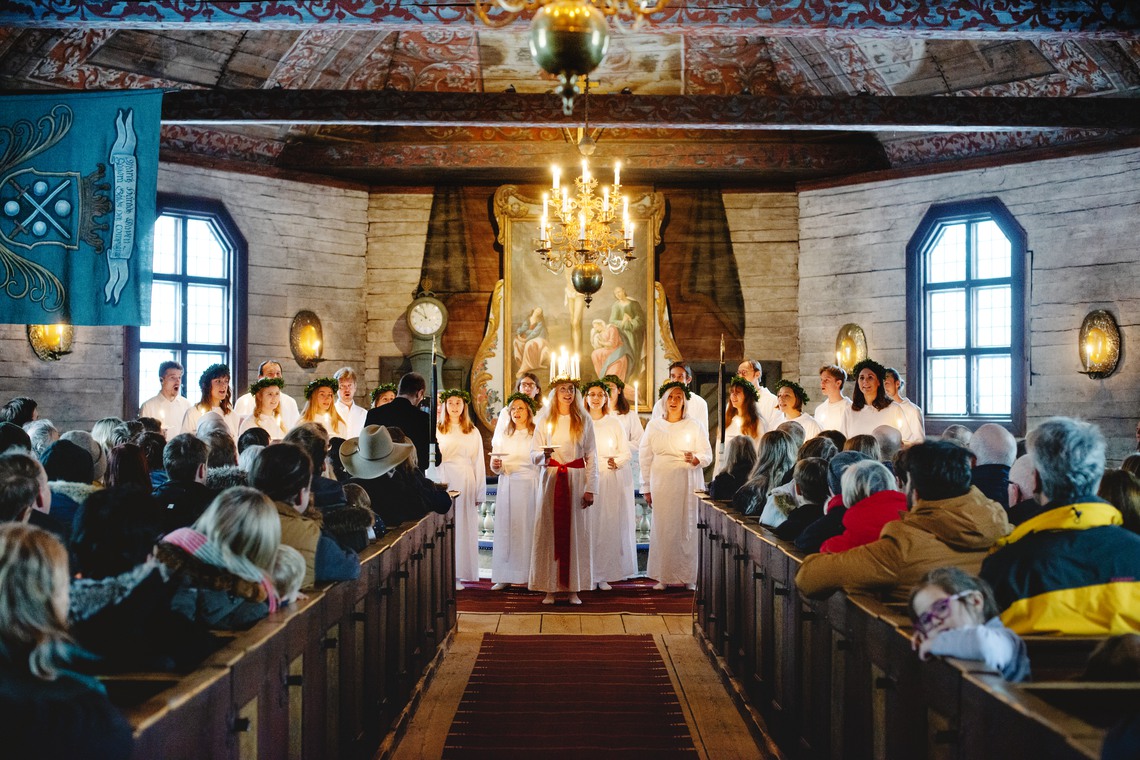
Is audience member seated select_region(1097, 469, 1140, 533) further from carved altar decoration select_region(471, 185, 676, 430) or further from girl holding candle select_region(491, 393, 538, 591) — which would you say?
carved altar decoration select_region(471, 185, 676, 430)

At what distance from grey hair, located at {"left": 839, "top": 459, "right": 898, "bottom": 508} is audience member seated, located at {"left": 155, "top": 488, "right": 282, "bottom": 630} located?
2.21 m

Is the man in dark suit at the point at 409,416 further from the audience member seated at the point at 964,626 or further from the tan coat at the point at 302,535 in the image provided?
the audience member seated at the point at 964,626

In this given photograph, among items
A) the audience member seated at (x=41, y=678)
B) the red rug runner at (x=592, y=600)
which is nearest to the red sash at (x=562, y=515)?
the red rug runner at (x=592, y=600)

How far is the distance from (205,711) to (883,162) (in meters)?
12.5

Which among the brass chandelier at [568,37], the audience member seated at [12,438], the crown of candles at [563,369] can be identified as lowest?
the audience member seated at [12,438]

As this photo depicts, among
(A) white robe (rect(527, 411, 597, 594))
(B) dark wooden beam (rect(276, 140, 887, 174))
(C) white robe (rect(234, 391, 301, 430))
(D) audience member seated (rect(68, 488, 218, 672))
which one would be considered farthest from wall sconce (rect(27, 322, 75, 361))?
(D) audience member seated (rect(68, 488, 218, 672))

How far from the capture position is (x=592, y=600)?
Result: 377 inches

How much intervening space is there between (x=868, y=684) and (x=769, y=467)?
10.8 ft

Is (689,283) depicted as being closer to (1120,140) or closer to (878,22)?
(1120,140)

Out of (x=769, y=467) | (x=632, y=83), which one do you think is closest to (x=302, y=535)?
(x=769, y=467)

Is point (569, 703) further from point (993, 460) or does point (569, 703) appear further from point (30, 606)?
point (30, 606)

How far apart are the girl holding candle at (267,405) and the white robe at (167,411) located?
1.98 feet

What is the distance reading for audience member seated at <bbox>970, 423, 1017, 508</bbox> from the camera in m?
5.27

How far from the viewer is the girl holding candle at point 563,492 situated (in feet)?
30.8
